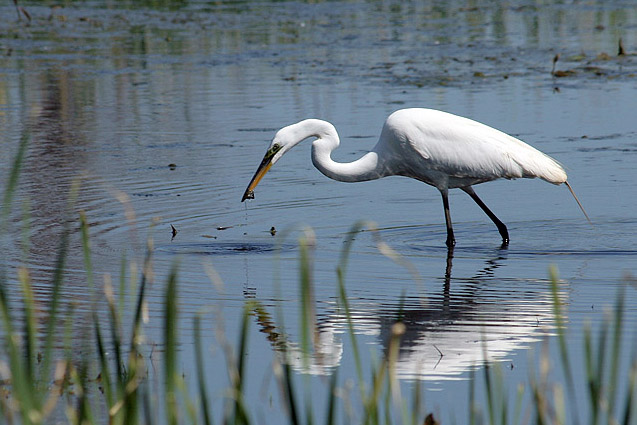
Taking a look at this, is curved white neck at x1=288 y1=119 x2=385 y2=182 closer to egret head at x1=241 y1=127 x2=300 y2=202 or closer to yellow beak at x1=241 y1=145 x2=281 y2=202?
egret head at x1=241 y1=127 x2=300 y2=202

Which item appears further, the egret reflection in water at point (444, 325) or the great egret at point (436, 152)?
the great egret at point (436, 152)

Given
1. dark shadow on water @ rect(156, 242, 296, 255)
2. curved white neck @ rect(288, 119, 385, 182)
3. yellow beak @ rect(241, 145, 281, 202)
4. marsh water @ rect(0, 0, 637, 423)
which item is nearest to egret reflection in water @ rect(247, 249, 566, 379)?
marsh water @ rect(0, 0, 637, 423)

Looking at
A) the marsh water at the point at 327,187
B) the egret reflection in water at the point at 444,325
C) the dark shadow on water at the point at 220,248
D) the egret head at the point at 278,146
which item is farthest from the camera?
the egret head at the point at 278,146

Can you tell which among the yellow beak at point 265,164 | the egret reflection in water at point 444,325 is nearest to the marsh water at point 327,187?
the egret reflection in water at point 444,325

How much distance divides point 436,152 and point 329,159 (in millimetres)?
808

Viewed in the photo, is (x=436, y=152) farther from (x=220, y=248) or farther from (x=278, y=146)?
(x=220, y=248)

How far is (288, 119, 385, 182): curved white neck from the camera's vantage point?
8.45 m

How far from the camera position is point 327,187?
10.4 m

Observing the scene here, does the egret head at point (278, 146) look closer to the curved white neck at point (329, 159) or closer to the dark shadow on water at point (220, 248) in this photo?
the curved white neck at point (329, 159)

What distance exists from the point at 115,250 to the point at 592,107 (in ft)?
24.9

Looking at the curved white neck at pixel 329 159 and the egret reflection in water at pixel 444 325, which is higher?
the curved white neck at pixel 329 159

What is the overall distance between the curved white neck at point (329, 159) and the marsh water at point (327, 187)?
15.9 inches

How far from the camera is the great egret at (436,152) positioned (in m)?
8.47

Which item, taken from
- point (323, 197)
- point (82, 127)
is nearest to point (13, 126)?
point (82, 127)
